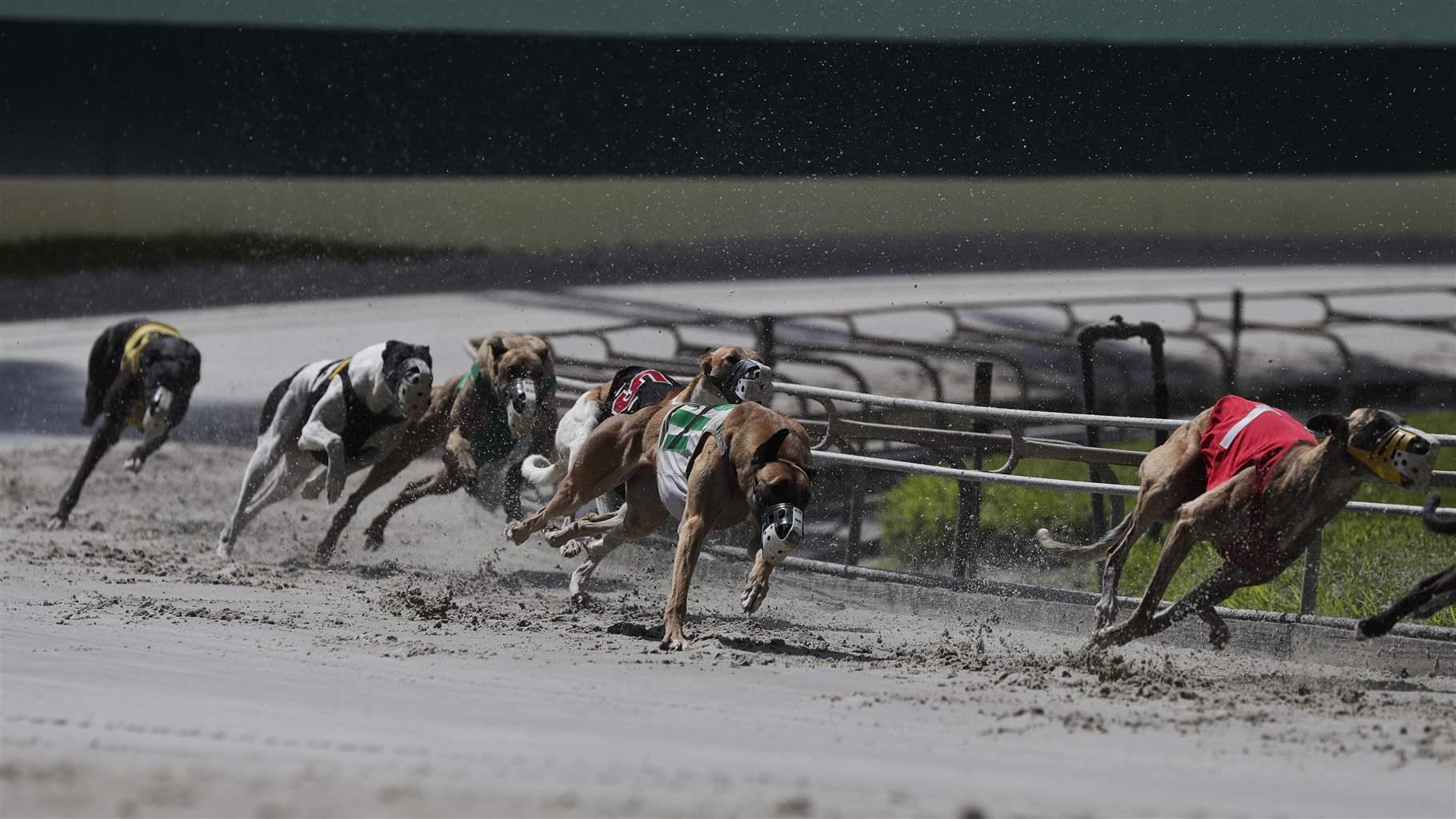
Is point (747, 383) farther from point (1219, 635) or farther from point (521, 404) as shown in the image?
point (1219, 635)

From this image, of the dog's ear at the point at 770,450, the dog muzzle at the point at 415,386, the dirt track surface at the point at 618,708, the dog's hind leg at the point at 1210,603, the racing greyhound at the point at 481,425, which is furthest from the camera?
the dog muzzle at the point at 415,386

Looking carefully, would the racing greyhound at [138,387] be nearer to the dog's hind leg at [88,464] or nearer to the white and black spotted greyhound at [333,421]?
the dog's hind leg at [88,464]

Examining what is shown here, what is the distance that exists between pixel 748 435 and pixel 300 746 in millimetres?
1970

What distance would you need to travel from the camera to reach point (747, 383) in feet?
18.7

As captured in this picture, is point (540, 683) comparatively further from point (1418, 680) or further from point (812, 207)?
point (812, 207)

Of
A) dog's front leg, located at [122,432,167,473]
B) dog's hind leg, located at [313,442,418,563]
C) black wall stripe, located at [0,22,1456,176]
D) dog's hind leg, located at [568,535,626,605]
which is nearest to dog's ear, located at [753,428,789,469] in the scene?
dog's hind leg, located at [568,535,626,605]

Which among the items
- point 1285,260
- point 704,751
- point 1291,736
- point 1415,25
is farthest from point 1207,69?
point 704,751

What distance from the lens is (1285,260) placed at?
1474cm

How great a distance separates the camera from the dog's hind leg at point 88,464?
7.93 metres

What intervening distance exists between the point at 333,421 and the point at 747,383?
2.25 metres

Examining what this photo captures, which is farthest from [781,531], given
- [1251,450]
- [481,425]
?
[481,425]

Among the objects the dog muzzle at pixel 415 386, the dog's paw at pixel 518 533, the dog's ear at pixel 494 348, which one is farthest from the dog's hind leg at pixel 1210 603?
the dog muzzle at pixel 415 386

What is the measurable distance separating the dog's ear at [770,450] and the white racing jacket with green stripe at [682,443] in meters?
0.23

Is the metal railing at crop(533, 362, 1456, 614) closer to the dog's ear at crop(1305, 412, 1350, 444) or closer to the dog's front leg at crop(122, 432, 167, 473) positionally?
the dog's ear at crop(1305, 412, 1350, 444)
